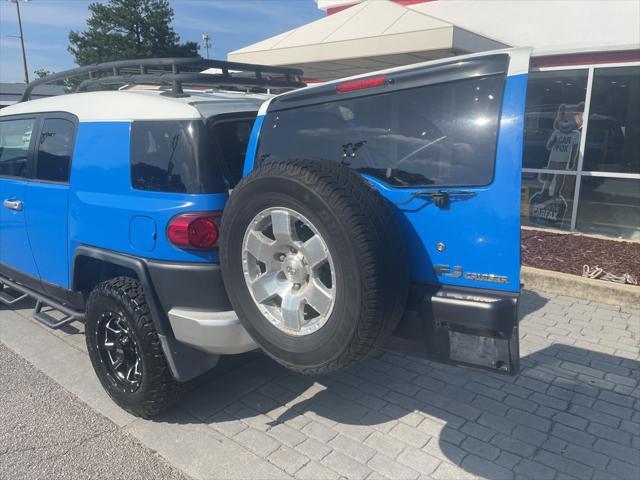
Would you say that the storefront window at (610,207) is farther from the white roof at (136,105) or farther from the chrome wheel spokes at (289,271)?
the chrome wheel spokes at (289,271)

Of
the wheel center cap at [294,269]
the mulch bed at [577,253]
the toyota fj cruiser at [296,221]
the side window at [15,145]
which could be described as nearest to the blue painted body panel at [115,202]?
the toyota fj cruiser at [296,221]

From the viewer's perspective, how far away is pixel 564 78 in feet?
25.9

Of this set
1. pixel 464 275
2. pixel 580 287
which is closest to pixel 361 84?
pixel 464 275

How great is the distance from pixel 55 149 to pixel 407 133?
2.69 meters

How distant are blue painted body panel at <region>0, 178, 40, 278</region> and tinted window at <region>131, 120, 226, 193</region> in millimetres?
1543

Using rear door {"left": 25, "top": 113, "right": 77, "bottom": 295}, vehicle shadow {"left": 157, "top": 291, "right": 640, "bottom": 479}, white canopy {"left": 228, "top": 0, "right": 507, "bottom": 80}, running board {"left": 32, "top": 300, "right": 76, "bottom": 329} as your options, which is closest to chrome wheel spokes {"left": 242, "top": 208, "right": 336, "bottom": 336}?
vehicle shadow {"left": 157, "top": 291, "right": 640, "bottom": 479}

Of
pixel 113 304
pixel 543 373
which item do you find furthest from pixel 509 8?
pixel 113 304

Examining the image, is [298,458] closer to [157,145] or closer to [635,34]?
[157,145]

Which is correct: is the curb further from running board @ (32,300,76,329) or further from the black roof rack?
running board @ (32,300,76,329)

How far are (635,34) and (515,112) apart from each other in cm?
683

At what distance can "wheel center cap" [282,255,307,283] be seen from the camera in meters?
2.52

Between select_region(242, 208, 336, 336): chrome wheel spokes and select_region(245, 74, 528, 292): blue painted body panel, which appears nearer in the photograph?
select_region(245, 74, 528, 292): blue painted body panel

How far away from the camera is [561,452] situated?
2.97 meters

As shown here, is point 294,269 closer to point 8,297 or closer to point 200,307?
point 200,307
